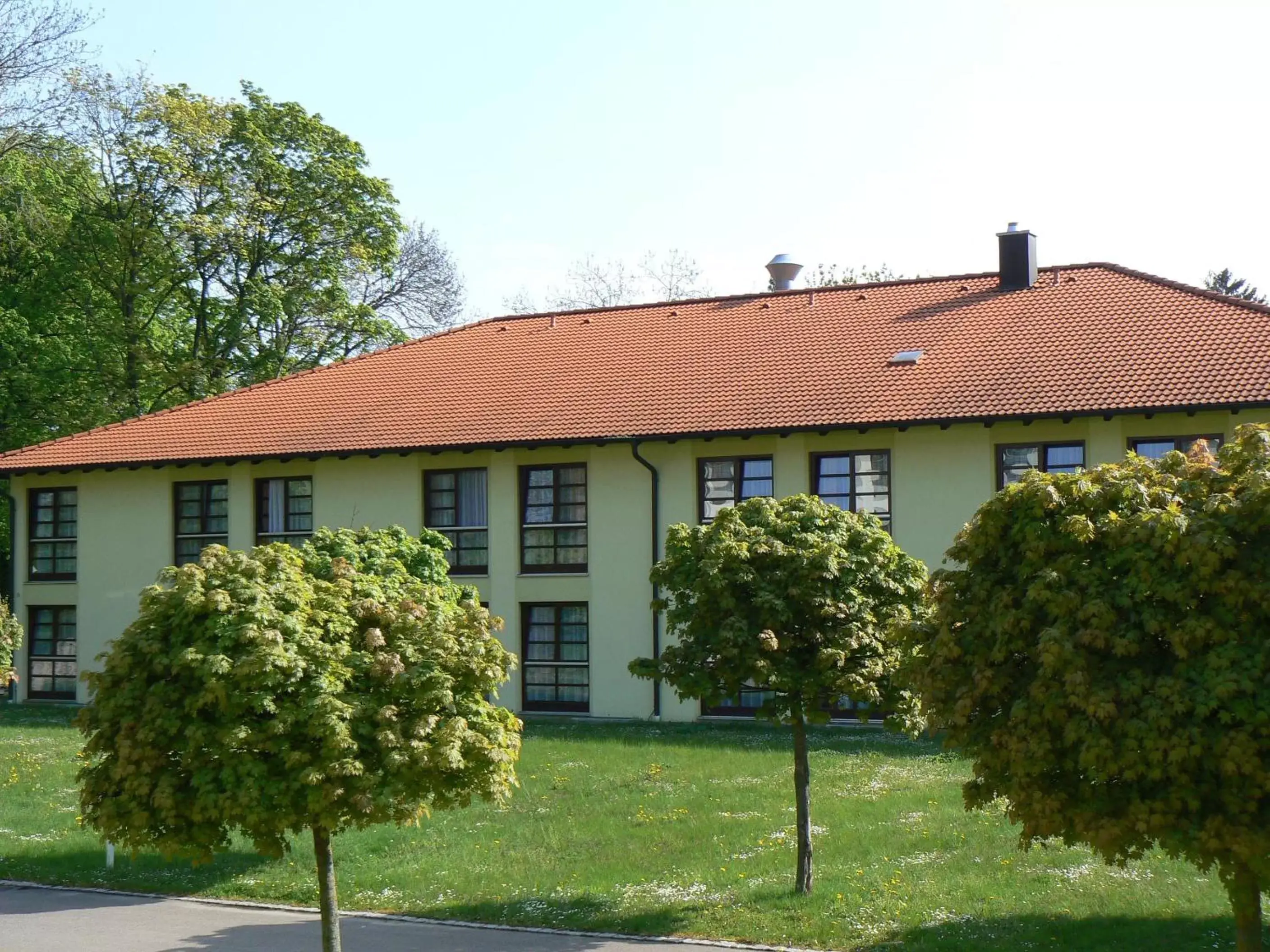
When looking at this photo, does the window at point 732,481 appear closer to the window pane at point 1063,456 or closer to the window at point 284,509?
the window pane at point 1063,456

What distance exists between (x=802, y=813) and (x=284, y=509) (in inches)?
715

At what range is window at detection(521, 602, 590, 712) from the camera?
27.6 m

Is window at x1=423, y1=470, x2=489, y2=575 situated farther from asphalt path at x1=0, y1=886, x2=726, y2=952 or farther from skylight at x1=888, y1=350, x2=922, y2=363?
asphalt path at x1=0, y1=886, x2=726, y2=952

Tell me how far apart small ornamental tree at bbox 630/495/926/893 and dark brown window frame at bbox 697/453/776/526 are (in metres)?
11.7

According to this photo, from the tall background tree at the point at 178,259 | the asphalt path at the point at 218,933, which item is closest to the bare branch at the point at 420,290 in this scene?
the tall background tree at the point at 178,259

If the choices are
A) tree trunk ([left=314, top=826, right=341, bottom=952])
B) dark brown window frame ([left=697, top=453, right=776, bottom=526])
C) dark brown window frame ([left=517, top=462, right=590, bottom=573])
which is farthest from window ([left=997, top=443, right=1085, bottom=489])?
tree trunk ([left=314, top=826, right=341, bottom=952])

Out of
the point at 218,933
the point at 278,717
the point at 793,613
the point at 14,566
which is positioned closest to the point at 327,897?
the point at 278,717

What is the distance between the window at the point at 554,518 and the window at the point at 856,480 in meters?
4.42

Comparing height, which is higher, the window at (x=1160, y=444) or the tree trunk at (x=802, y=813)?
the window at (x=1160, y=444)

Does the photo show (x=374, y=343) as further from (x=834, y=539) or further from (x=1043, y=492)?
(x=1043, y=492)

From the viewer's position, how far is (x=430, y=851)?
1614 cm

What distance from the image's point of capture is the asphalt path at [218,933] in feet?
42.4

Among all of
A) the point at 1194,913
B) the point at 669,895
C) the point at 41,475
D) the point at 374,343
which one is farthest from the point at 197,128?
the point at 1194,913

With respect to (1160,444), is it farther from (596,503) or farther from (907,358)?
(596,503)
